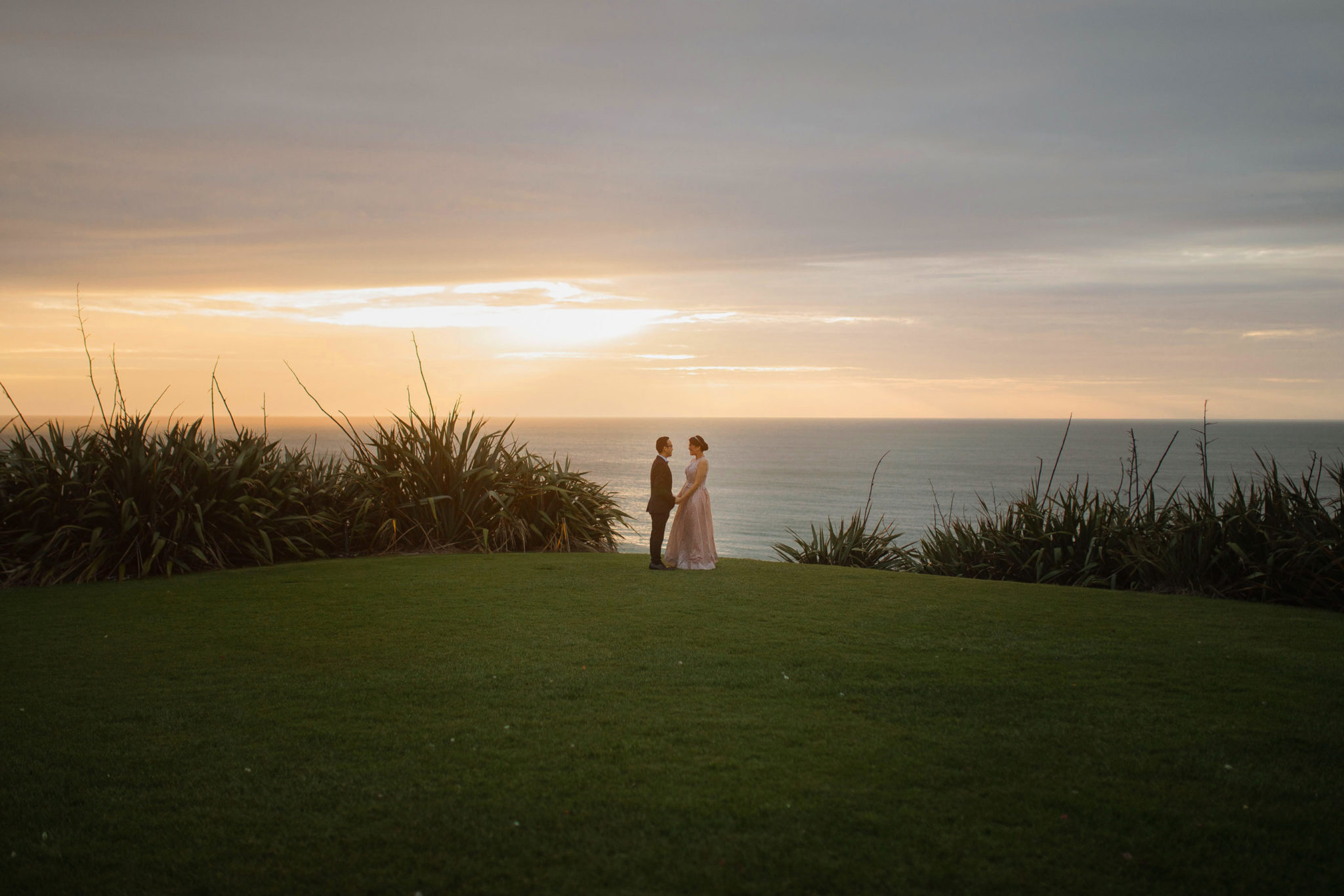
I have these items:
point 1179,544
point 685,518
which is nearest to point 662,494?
point 685,518

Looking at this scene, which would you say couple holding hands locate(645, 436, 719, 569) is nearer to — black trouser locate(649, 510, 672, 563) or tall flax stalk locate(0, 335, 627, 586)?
black trouser locate(649, 510, 672, 563)

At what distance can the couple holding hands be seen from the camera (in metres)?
10.5

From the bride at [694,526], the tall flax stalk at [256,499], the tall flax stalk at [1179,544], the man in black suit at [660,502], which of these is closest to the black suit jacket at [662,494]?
the man in black suit at [660,502]

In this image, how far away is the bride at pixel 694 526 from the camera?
1052 centimetres

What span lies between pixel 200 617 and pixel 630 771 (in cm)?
533

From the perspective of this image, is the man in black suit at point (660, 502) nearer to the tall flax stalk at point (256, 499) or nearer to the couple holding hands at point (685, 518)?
the couple holding hands at point (685, 518)

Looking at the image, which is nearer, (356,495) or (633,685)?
(633,685)

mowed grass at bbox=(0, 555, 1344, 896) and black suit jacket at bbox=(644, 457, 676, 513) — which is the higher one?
black suit jacket at bbox=(644, 457, 676, 513)

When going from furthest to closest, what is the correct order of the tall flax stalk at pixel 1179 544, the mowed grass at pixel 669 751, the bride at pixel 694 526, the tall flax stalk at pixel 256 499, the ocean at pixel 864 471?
the ocean at pixel 864 471 → the bride at pixel 694 526 → the tall flax stalk at pixel 256 499 → the tall flax stalk at pixel 1179 544 → the mowed grass at pixel 669 751

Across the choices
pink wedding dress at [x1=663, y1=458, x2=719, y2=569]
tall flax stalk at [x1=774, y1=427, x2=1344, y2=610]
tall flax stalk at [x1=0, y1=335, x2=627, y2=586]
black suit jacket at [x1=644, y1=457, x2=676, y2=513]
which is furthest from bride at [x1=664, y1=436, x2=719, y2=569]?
tall flax stalk at [x1=774, y1=427, x2=1344, y2=610]

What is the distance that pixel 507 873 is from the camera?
3213 mm

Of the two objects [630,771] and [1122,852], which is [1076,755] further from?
[630,771]

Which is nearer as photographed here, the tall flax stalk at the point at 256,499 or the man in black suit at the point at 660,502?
the tall flax stalk at the point at 256,499

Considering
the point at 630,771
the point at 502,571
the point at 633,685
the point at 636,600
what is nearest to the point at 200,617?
the point at 502,571
